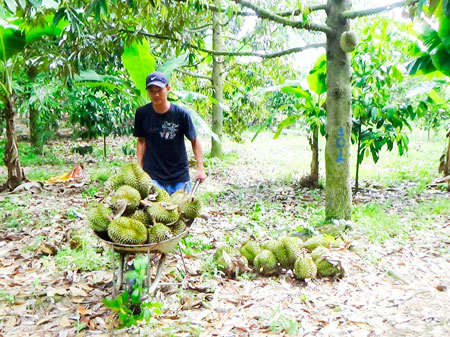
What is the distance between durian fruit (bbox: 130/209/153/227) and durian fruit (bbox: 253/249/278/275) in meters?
1.15

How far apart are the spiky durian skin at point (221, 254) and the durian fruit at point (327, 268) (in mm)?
752

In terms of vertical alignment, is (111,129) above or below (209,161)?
above

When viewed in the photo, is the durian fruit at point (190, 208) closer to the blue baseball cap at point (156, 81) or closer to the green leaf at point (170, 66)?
the blue baseball cap at point (156, 81)

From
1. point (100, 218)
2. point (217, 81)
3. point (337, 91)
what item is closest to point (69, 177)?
point (217, 81)

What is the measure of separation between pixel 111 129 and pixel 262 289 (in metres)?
6.72

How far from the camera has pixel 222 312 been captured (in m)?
2.79

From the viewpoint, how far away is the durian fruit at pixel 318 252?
3385mm

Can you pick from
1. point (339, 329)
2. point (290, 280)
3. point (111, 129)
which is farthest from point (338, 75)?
point (111, 129)

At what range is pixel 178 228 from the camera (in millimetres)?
2682

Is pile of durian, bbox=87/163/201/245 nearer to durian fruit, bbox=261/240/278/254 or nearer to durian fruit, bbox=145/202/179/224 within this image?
durian fruit, bbox=145/202/179/224

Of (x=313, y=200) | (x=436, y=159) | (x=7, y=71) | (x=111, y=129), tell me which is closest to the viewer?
(x=7, y=71)

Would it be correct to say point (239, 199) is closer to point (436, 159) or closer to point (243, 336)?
point (243, 336)

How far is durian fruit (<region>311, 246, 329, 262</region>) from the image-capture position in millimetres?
3385

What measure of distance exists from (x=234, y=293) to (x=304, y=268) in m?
0.62
